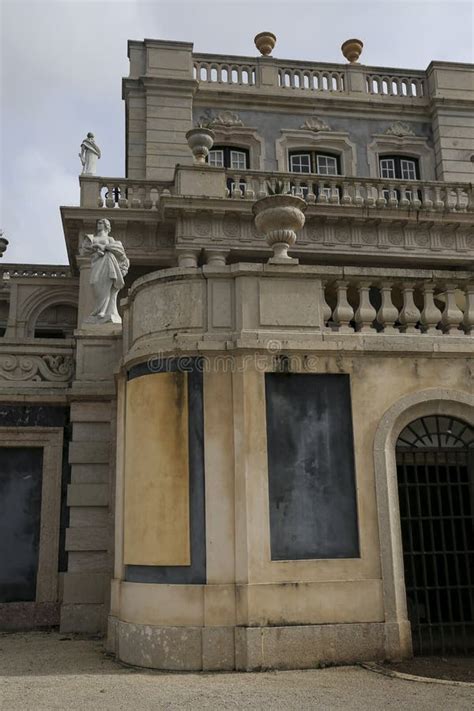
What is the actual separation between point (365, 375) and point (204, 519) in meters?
2.50

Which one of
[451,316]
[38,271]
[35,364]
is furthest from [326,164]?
[451,316]

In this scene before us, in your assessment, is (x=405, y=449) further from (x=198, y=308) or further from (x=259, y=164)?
(x=259, y=164)

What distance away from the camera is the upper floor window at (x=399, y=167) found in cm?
2422

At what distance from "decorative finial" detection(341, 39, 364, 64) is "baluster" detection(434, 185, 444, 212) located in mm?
7600

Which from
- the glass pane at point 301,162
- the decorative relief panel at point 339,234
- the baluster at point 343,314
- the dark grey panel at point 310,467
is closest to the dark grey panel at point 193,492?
the dark grey panel at point 310,467

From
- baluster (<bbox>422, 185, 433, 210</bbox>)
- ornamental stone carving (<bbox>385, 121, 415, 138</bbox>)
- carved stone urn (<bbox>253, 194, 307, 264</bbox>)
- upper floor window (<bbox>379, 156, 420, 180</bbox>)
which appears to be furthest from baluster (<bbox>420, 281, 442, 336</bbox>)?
ornamental stone carving (<bbox>385, 121, 415, 138</bbox>)

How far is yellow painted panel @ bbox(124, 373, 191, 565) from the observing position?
8078 millimetres

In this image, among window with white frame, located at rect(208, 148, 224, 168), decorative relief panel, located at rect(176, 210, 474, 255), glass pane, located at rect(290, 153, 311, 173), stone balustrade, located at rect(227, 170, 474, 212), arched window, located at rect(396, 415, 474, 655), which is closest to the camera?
arched window, located at rect(396, 415, 474, 655)

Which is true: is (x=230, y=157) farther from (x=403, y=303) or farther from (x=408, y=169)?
(x=403, y=303)

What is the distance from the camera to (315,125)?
23938 mm

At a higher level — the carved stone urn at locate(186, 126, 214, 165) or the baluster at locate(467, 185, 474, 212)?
the carved stone urn at locate(186, 126, 214, 165)

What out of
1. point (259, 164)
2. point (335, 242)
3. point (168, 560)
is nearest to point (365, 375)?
point (168, 560)

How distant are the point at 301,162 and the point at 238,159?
6.87 ft

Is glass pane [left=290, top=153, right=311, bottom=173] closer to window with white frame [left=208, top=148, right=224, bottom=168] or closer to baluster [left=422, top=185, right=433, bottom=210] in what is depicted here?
window with white frame [left=208, top=148, right=224, bottom=168]
